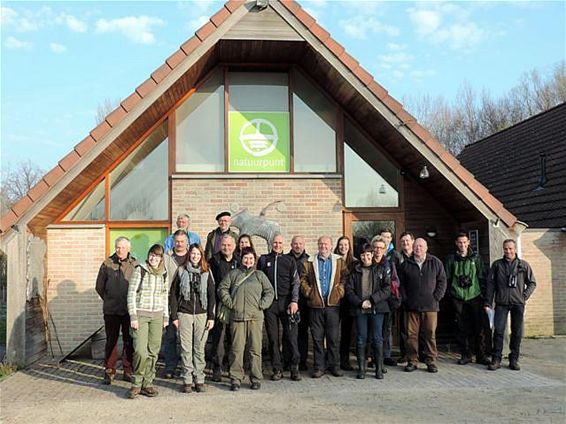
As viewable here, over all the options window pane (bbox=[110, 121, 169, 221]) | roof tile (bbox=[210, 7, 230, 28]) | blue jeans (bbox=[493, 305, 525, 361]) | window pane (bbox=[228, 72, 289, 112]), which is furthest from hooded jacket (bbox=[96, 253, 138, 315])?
blue jeans (bbox=[493, 305, 525, 361])

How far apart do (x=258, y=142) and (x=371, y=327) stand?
3.85m

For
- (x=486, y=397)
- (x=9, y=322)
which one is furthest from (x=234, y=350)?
(x=9, y=322)

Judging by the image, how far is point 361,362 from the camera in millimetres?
7551

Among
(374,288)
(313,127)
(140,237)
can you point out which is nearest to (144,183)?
(140,237)

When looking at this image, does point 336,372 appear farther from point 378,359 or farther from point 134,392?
point 134,392

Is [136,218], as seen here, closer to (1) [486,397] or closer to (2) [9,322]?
(2) [9,322]

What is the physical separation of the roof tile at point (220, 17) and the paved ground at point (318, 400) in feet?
16.4

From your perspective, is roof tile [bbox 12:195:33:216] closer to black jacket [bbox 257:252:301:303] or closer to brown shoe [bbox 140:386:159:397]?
brown shoe [bbox 140:386:159:397]

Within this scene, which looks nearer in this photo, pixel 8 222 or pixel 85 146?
pixel 85 146

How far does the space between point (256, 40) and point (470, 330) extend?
5.35 meters

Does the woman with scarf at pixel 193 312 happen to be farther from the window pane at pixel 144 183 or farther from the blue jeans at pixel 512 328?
the blue jeans at pixel 512 328

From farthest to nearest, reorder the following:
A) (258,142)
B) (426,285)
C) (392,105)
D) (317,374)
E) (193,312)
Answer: (258,142) < (392,105) < (426,285) < (317,374) < (193,312)

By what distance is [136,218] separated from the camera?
9.54 metres

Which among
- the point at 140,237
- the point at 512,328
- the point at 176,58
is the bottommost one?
the point at 512,328
